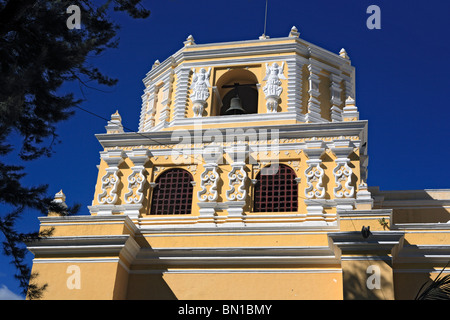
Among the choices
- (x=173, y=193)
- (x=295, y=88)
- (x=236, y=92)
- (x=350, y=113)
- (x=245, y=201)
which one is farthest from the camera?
(x=236, y=92)

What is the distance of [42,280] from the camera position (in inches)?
587

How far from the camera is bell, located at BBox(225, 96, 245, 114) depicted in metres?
18.7

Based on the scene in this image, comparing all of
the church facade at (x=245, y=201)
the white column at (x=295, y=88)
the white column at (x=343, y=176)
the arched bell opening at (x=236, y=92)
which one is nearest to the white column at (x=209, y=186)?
the church facade at (x=245, y=201)


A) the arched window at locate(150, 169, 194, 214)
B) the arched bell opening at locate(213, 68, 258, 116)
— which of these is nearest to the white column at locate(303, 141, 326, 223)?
the arched bell opening at locate(213, 68, 258, 116)

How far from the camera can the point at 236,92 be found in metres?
19.5

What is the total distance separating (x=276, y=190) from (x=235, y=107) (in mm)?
3201

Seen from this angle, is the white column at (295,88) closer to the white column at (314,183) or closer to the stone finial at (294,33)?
the stone finial at (294,33)

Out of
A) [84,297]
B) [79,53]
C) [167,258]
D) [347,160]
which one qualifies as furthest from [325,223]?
[79,53]

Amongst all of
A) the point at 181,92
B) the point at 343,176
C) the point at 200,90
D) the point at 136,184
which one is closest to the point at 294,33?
the point at 200,90

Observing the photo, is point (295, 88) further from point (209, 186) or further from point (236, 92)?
point (209, 186)

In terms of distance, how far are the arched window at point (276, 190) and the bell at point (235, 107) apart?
2.34 m

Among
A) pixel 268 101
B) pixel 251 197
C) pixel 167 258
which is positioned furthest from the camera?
pixel 268 101
